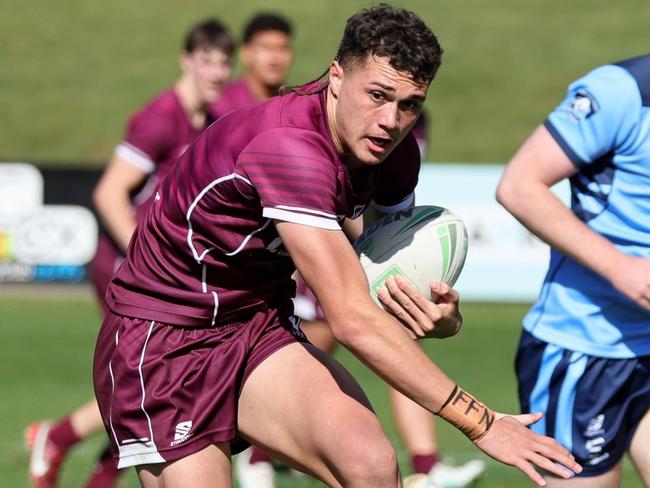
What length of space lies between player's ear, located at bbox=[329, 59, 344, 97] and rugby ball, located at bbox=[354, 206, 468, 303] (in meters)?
0.60

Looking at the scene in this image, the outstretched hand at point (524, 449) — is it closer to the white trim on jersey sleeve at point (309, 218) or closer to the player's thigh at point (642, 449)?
the white trim on jersey sleeve at point (309, 218)

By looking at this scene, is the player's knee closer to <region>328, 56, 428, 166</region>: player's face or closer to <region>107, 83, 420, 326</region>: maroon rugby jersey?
<region>107, 83, 420, 326</region>: maroon rugby jersey

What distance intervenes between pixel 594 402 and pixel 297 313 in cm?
297

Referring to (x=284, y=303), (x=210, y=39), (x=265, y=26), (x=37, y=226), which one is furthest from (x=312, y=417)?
(x=37, y=226)

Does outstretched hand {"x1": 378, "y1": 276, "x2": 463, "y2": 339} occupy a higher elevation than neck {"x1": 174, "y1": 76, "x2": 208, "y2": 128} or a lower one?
higher

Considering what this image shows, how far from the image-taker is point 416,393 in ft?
12.0

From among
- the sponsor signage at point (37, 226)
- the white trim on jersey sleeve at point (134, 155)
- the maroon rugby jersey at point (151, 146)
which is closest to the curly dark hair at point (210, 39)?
the maroon rugby jersey at point (151, 146)

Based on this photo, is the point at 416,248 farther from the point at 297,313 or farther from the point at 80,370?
the point at 80,370

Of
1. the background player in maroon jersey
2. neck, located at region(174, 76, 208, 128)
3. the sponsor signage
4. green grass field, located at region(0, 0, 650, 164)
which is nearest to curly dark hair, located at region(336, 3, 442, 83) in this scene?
the background player in maroon jersey

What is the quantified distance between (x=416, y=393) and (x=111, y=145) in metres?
15.6

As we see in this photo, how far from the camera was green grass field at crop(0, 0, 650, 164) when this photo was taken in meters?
19.2

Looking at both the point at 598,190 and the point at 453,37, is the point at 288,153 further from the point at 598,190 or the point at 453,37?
the point at 453,37

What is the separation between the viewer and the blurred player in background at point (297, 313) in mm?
6340

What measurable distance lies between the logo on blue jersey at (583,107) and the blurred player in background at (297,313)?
1.43 metres
